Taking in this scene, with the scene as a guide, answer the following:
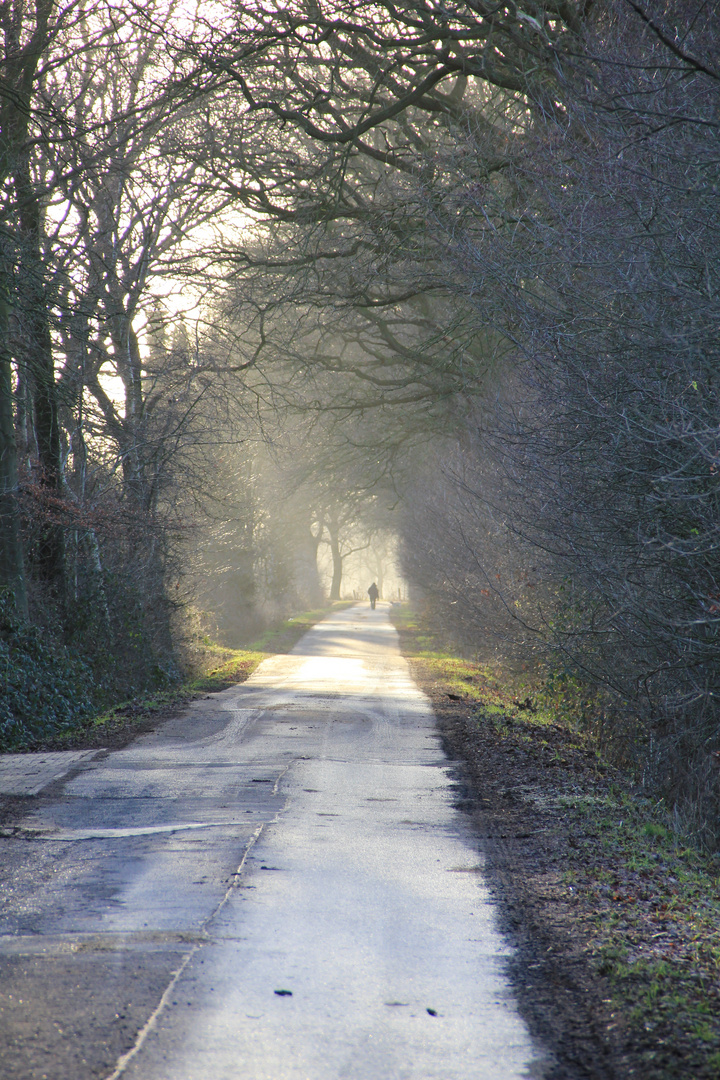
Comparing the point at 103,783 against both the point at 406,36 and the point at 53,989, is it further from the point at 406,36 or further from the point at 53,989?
the point at 406,36

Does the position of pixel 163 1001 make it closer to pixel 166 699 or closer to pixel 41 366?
pixel 41 366

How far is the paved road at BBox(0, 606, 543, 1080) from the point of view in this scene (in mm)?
3818

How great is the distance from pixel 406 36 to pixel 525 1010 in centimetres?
1286

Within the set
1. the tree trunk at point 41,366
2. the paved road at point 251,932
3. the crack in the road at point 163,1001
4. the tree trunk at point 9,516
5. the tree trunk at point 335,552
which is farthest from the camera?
the tree trunk at point 335,552

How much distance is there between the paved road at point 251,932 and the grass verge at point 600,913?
225 millimetres

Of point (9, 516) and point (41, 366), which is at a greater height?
point (41, 366)

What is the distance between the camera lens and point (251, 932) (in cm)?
509

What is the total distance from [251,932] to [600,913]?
2028 mm

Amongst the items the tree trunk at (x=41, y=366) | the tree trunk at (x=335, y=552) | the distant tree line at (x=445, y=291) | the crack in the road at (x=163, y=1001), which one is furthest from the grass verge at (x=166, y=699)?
the tree trunk at (x=335, y=552)

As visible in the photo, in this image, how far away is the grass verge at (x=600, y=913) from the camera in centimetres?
402

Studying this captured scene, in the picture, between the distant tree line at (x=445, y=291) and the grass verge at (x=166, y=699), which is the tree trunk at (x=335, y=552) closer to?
the grass verge at (x=166, y=699)

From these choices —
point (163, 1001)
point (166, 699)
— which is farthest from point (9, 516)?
point (163, 1001)

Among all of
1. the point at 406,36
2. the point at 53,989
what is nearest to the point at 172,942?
the point at 53,989

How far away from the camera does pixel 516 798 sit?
8.81m
